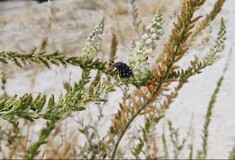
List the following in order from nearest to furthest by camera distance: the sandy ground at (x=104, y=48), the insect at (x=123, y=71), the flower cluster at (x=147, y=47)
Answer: the insect at (x=123, y=71) < the flower cluster at (x=147, y=47) < the sandy ground at (x=104, y=48)

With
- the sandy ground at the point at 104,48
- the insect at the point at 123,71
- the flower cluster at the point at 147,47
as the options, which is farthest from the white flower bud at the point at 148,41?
the sandy ground at the point at 104,48

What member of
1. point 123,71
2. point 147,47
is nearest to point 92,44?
point 147,47

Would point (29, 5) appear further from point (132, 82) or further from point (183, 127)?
point (132, 82)

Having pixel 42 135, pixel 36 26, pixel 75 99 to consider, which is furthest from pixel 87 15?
pixel 75 99

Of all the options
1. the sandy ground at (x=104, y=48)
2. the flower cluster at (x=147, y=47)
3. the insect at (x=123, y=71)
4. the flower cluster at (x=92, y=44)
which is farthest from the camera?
the sandy ground at (x=104, y=48)

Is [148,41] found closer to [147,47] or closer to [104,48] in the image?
[147,47]

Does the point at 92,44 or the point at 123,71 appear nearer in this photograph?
the point at 123,71

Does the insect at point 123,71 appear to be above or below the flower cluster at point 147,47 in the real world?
below

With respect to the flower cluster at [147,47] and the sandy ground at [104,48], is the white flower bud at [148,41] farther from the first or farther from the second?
the sandy ground at [104,48]

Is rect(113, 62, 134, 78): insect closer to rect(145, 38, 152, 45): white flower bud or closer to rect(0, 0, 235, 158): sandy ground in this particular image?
rect(145, 38, 152, 45): white flower bud

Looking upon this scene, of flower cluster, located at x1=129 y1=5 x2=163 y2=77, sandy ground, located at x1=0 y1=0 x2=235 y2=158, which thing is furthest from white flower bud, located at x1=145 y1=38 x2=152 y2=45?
sandy ground, located at x1=0 y1=0 x2=235 y2=158

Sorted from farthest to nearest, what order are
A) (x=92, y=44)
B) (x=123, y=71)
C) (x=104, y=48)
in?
(x=104, y=48) → (x=92, y=44) → (x=123, y=71)
